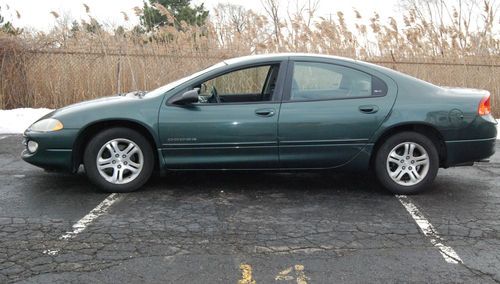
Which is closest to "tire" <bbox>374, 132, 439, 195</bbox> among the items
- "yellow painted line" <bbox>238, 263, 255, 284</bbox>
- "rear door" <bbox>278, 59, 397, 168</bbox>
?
"rear door" <bbox>278, 59, 397, 168</bbox>

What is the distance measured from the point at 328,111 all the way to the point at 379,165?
2.48 feet

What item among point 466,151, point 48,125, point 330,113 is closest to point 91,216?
point 48,125

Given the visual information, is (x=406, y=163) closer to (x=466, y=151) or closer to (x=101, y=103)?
(x=466, y=151)

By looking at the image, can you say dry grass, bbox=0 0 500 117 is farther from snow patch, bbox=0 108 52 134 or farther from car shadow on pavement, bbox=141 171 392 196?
car shadow on pavement, bbox=141 171 392 196

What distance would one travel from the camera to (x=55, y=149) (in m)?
4.97

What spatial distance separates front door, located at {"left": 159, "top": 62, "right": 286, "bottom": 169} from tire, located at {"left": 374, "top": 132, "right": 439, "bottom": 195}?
109cm

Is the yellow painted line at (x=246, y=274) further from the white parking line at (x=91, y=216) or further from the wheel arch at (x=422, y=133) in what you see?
the wheel arch at (x=422, y=133)

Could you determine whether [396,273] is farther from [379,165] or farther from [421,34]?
[421,34]

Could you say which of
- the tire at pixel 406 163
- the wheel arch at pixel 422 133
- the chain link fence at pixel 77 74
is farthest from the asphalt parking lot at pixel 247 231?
the chain link fence at pixel 77 74

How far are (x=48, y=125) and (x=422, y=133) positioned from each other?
3730mm

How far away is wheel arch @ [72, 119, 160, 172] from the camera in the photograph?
4996mm

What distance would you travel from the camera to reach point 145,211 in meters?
4.59

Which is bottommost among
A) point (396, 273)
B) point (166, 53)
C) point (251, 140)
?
point (396, 273)

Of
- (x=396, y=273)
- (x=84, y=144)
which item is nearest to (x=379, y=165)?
(x=396, y=273)
